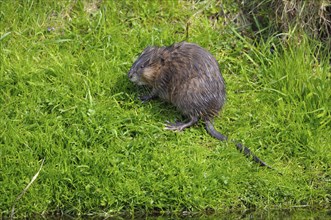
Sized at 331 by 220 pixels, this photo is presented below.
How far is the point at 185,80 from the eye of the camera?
7.66m

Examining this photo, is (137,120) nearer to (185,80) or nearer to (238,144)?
(185,80)

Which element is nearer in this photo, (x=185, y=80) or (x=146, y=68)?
(x=185, y=80)

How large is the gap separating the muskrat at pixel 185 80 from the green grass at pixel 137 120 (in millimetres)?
130

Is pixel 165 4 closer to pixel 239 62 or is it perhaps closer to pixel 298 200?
pixel 239 62

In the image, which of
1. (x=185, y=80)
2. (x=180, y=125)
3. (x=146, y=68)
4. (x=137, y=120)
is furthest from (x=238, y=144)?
(x=146, y=68)

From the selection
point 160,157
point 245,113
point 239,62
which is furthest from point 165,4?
point 160,157

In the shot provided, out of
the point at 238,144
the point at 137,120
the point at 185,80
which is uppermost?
the point at 185,80

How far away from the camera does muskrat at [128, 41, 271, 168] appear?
25.0ft

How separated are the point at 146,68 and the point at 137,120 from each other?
0.49 metres

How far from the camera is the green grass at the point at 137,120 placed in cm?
707

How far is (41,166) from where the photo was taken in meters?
7.08

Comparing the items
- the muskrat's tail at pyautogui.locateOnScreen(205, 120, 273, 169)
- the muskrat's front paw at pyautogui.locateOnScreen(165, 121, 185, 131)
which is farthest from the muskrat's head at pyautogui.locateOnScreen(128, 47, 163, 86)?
the muskrat's tail at pyautogui.locateOnScreen(205, 120, 273, 169)

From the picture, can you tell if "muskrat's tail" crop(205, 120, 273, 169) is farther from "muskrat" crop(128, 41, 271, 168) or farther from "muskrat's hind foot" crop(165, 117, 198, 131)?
"muskrat's hind foot" crop(165, 117, 198, 131)

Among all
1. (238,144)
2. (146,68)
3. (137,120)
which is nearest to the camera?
(238,144)
